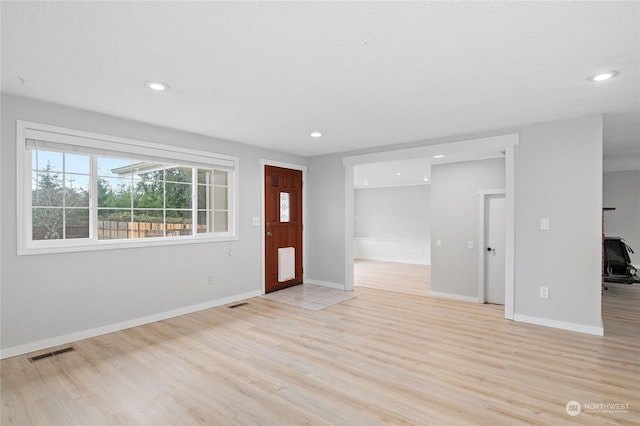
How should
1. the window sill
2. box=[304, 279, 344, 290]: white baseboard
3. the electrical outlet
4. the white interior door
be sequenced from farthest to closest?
box=[304, 279, 344, 290]: white baseboard, the white interior door, the electrical outlet, the window sill

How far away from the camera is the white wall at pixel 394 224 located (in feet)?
31.2

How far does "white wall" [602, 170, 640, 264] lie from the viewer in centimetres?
795

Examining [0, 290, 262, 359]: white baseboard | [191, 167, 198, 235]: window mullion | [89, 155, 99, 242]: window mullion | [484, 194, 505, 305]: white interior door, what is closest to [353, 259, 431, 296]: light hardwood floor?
[484, 194, 505, 305]: white interior door

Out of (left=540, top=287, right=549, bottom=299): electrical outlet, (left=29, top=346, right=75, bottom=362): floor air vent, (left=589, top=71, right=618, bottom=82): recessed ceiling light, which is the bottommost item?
(left=29, top=346, right=75, bottom=362): floor air vent

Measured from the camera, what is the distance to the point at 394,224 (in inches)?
397

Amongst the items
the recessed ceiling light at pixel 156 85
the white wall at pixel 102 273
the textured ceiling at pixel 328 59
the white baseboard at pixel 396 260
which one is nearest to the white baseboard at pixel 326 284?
the white wall at pixel 102 273

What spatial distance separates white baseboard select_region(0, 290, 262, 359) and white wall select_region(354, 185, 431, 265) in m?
5.98

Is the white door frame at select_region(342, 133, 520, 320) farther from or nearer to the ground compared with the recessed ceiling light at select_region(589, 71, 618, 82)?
nearer to the ground

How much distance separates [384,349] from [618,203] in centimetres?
863

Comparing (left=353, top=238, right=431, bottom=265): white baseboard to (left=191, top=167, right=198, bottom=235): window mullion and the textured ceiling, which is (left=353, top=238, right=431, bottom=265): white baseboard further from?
(left=191, top=167, right=198, bottom=235): window mullion

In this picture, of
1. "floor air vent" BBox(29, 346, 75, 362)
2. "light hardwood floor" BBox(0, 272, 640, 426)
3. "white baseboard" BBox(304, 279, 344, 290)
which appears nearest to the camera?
"light hardwood floor" BBox(0, 272, 640, 426)

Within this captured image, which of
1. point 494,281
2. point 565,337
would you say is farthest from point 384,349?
point 494,281

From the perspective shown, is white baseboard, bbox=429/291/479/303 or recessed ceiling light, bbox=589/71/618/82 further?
white baseboard, bbox=429/291/479/303

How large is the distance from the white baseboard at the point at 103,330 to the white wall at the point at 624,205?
936cm
